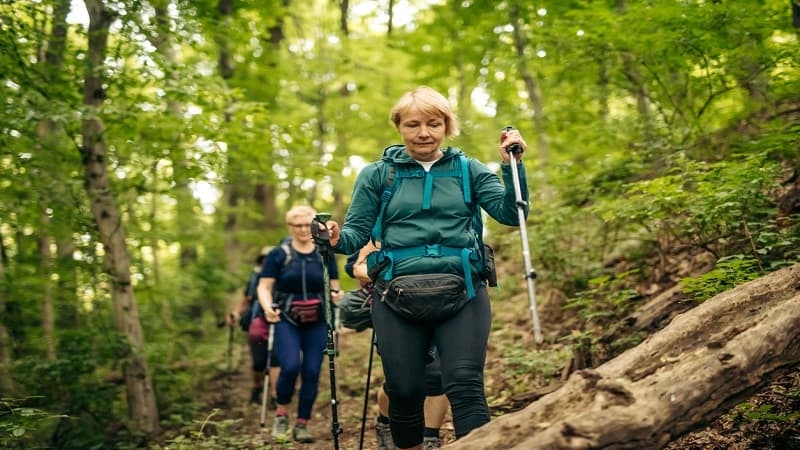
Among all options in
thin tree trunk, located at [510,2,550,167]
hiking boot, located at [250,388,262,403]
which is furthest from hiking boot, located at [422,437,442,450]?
thin tree trunk, located at [510,2,550,167]

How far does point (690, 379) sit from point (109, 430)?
7.33 m

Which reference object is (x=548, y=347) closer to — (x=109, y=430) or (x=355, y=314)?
(x=355, y=314)

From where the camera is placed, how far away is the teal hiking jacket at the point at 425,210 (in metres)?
3.64

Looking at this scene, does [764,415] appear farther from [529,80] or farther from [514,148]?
[529,80]

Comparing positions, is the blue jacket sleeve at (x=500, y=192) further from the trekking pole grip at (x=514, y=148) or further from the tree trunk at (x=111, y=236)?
the tree trunk at (x=111, y=236)

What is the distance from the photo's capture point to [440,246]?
3.64m

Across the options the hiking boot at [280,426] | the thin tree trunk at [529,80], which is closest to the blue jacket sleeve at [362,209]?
the hiking boot at [280,426]

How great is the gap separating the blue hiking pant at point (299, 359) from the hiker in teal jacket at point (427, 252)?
3.04 metres

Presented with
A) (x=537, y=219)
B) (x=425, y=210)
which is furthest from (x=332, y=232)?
(x=537, y=219)

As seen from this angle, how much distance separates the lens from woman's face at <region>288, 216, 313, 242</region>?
7.09m

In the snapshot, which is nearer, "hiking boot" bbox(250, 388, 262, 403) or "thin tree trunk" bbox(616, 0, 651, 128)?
"thin tree trunk" bbox(616, 0, 651, 128)

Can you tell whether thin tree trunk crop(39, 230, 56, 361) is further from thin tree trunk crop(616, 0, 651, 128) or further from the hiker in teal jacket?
thin tree trunk crop(616, 0, 651, 128)

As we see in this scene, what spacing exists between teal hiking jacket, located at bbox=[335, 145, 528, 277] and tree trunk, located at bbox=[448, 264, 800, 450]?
0.93 meters

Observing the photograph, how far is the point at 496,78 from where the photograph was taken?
13.3 metres
